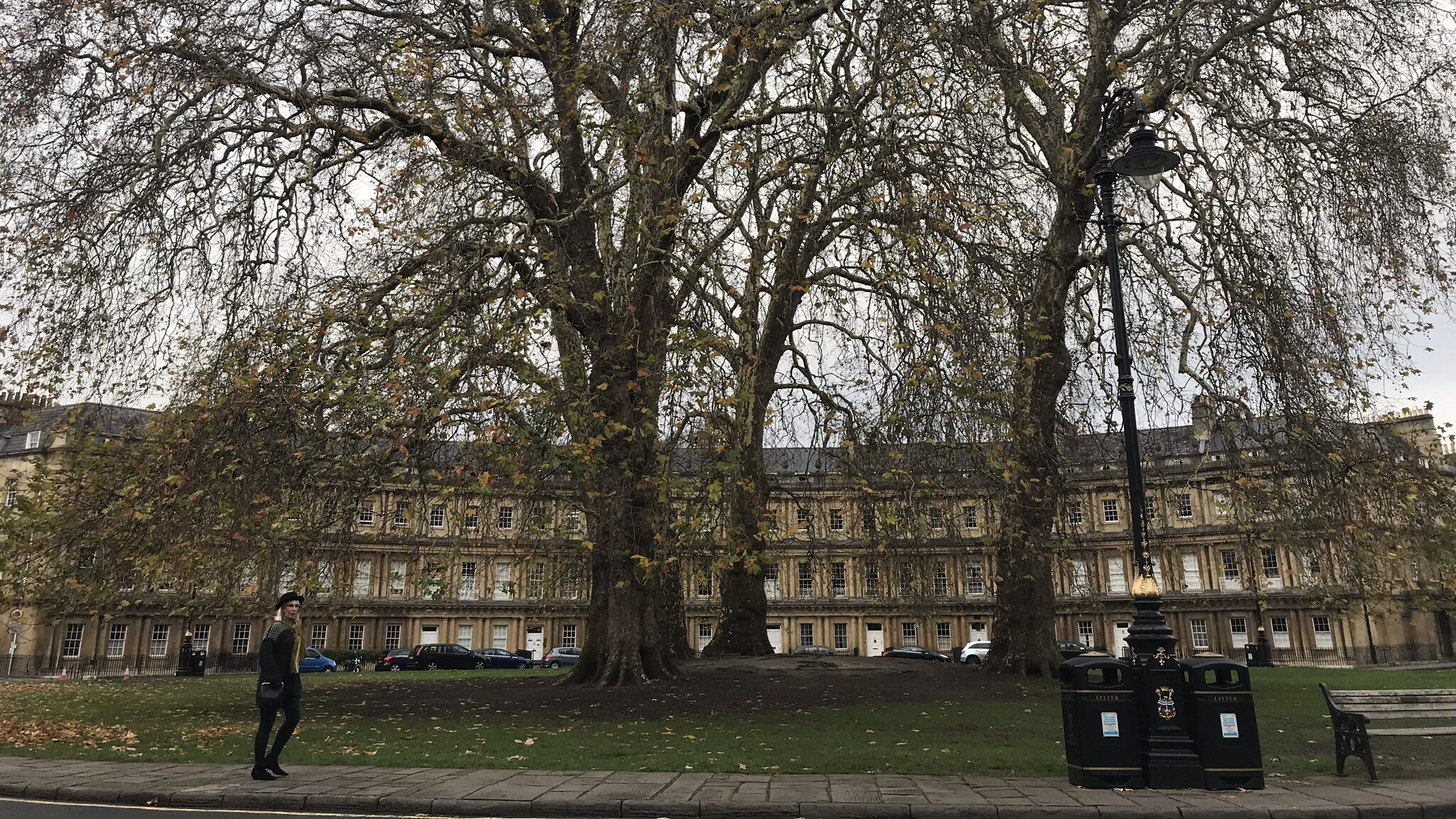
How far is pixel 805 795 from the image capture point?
7.89 metres

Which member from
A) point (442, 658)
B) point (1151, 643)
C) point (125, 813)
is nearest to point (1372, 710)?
point (1151, 643)

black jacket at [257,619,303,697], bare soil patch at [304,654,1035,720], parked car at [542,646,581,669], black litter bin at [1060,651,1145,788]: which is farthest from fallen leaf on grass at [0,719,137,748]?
parked car at [542,646,581,669]

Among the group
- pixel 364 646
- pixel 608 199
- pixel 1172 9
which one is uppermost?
pixel 1172 9

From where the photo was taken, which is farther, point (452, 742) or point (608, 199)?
point (608, 199)

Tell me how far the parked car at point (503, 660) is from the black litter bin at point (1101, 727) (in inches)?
1717

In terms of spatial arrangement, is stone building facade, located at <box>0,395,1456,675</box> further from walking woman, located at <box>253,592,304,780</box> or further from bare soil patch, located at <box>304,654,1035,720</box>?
bare soil patch, located at <box>304,654,1035,720</box>

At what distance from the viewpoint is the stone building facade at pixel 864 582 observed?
13.0 meters

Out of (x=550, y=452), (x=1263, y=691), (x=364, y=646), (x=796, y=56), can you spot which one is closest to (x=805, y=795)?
(x=550, y=452)

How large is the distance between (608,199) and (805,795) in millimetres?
10371

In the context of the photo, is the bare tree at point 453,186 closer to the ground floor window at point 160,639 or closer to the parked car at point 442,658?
the parked car at point 442,658

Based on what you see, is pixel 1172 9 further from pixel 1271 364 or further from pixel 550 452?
pixel 550 452

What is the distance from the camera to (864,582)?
49188 mm

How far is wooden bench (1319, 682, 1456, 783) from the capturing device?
29.9 feet

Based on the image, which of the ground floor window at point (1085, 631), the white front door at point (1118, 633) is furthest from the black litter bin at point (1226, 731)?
the ground floor window at point (1085, 631)
